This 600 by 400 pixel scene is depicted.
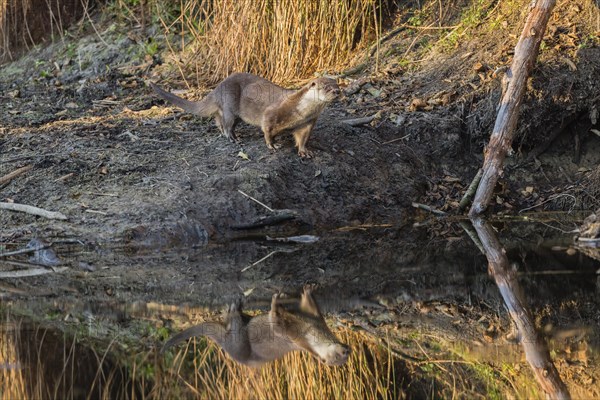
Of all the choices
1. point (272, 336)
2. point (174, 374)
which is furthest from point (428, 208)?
point (174, 374)

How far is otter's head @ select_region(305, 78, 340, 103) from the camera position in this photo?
6679mm

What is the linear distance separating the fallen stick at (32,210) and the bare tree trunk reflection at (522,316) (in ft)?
9.32

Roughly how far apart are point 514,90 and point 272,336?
3.32m

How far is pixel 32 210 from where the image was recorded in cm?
644

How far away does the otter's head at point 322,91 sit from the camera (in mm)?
6679

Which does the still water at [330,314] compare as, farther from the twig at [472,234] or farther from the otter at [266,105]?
the otter at [266,105]

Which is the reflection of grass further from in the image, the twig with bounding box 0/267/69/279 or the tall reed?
the tall reed

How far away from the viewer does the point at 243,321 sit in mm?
4656

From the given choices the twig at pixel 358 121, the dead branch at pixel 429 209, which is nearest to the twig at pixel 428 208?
the dead branch at pixel 429 209

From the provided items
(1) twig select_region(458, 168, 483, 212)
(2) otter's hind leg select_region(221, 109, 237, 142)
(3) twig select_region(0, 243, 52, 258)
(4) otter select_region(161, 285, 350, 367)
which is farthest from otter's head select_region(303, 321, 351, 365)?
(2) otter's hind leg select_region(221, 109, 237, 142)

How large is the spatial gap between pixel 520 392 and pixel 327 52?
17.7 feet

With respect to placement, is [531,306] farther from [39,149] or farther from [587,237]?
[39,149]

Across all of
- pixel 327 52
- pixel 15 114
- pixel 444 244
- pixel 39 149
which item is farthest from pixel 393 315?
pixel 15 114

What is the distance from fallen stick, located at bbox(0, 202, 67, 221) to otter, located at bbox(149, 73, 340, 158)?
53.0 inches
